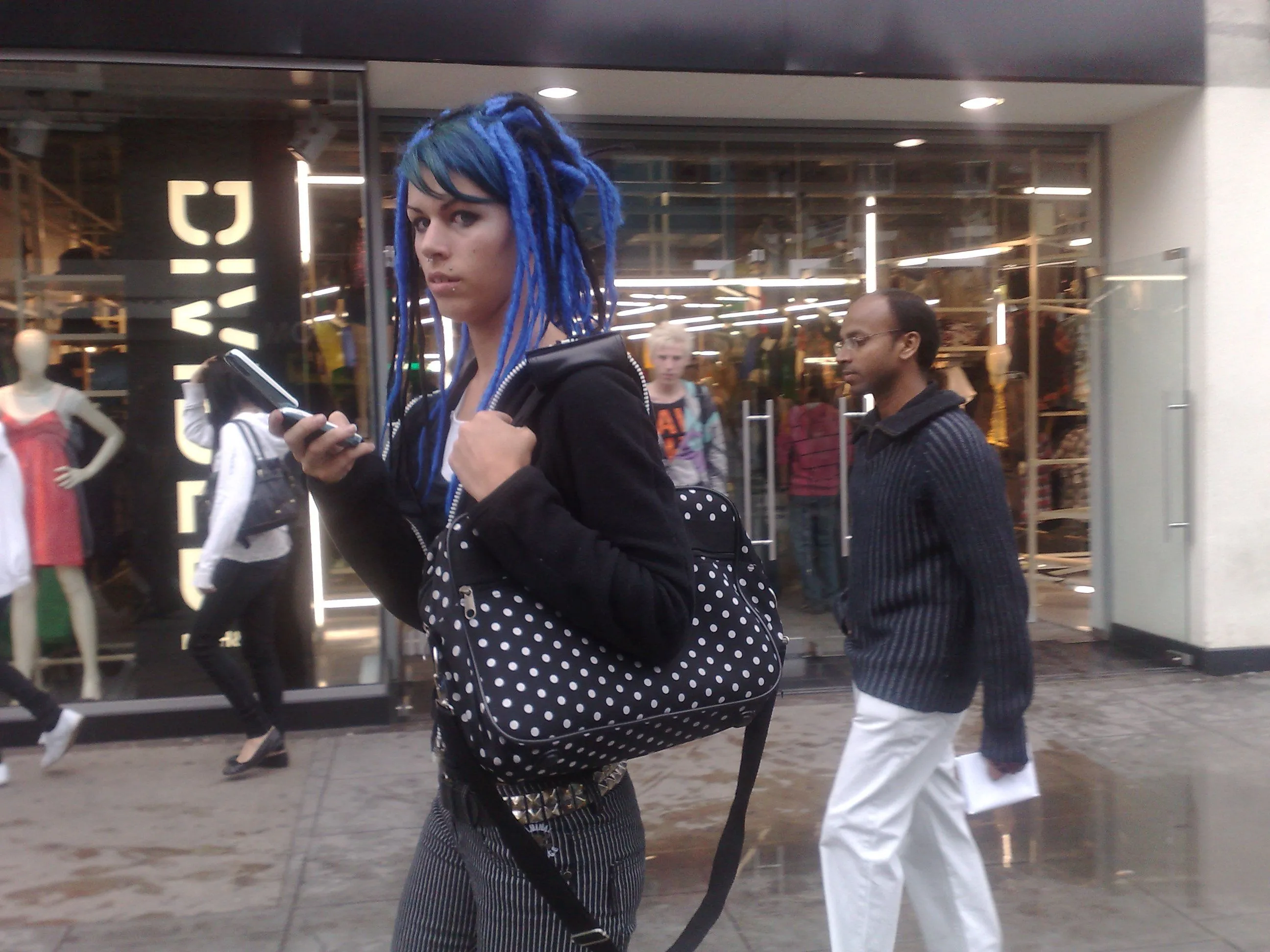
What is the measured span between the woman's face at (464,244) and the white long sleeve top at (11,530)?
4.58 metres

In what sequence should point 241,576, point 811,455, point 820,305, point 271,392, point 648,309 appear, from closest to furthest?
point 271,392
point 241,576
point 648,309
point 811,455
point 820,305

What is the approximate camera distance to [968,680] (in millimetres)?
2941

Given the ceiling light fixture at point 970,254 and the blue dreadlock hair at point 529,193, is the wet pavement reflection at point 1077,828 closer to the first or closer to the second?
the blue dreadlock hair at point 529,193

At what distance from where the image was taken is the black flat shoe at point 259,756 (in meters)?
5.56

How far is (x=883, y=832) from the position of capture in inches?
114

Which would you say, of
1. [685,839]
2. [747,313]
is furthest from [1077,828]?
[747,313]

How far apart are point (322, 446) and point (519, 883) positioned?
68 cm

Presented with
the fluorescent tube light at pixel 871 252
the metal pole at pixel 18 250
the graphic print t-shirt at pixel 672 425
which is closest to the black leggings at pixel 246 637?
the metal pole at pixel 18 250

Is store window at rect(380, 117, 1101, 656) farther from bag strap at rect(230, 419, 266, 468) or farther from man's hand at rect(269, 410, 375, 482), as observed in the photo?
man's hand at rect(269, 410, 375, 482)

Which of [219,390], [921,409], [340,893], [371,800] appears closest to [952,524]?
[921,409]

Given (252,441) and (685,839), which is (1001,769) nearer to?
(685,839)

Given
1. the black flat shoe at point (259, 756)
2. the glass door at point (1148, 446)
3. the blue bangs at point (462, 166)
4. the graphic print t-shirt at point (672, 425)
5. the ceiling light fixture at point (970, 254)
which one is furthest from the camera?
the ceiling light fixture at point (970, 254)

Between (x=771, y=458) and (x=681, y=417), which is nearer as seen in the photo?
(x=681, y=417)

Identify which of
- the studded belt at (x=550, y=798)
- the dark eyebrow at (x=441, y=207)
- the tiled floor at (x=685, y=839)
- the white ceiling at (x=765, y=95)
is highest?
the white ceiling at (x=765, y=95)
